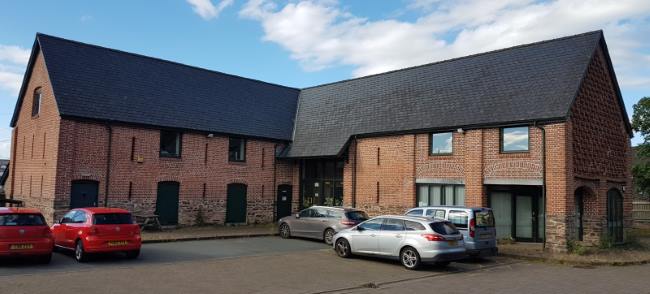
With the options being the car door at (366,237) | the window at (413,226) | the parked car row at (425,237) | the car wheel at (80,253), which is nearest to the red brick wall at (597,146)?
the parked car row at (425,237)

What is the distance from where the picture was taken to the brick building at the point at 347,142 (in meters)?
19.7

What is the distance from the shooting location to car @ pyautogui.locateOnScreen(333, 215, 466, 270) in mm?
13789

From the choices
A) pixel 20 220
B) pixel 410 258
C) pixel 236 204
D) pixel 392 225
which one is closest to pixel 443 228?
pixel 410 258

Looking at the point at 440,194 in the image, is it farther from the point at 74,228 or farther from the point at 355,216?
the point at 74,228

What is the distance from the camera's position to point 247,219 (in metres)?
26.9

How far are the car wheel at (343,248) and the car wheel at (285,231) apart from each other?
587cm

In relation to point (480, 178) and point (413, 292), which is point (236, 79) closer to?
point (480, 178)

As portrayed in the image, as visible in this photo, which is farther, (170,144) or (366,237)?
(170,144)

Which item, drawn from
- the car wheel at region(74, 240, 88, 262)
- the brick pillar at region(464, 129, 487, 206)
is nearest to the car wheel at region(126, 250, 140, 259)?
the car wheel at region(74, 240, 88, 262)

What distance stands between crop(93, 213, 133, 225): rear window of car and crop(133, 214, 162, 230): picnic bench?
25.2 ft

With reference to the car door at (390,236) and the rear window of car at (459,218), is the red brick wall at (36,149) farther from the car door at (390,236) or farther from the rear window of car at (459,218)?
the rear window of car at (459,218)

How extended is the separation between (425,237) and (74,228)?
31.6 feet

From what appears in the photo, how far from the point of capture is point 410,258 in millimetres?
14219

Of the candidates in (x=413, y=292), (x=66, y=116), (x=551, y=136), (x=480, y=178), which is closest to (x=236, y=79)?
(x=66, y=116)
